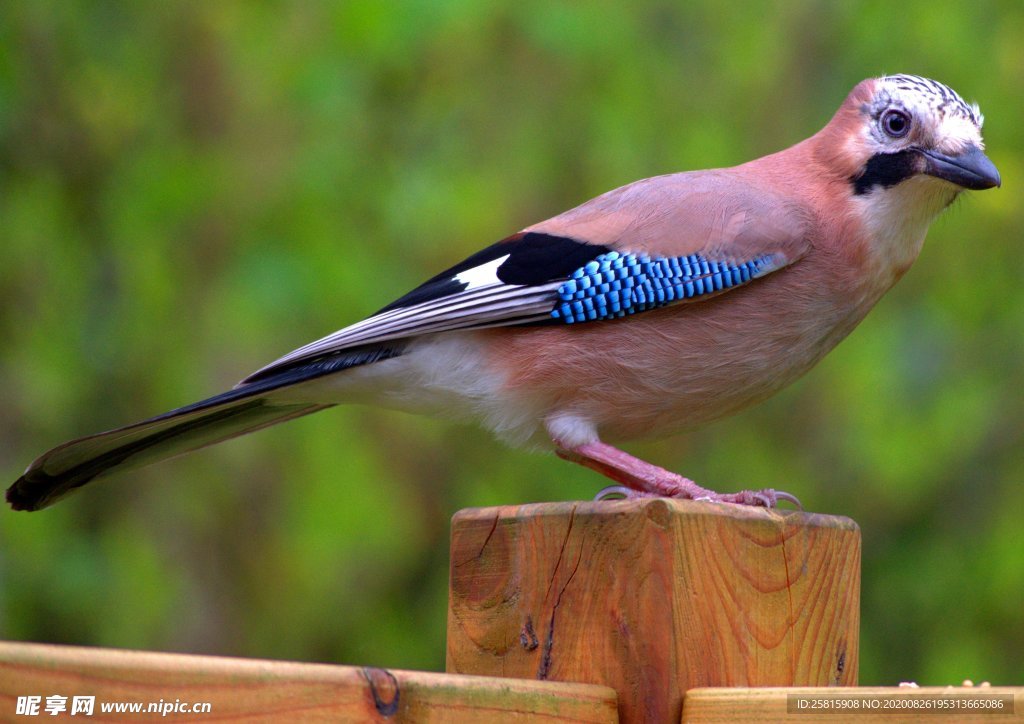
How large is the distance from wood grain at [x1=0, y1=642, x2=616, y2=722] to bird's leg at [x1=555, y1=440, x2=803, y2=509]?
1.17m

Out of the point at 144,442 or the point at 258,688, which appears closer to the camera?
the point at 258,688

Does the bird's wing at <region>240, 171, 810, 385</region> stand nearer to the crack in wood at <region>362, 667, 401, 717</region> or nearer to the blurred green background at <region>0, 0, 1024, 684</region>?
the crack in wood at <region>362, 667, 401, 717</region>

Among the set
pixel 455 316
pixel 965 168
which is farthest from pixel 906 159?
pixel 455 316

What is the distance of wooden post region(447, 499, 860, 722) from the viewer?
2.09 m

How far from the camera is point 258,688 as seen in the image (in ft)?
5.09

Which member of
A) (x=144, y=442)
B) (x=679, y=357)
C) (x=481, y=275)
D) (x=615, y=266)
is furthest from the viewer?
(x=481, y=275)

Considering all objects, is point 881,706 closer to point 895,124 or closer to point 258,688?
point 258,688

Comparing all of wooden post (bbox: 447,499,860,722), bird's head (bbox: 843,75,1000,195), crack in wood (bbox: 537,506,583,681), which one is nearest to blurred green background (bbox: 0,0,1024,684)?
bird's head (bbox: 843,75,1000,195)

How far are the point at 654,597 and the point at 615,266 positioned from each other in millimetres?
1422

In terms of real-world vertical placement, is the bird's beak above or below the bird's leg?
above

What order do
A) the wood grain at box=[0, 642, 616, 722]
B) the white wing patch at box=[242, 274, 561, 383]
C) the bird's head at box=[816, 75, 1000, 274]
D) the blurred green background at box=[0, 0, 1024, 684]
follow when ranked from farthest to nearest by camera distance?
1. the blurred green background at box=[0, 0, 1024, 684]
2. the bird's head at box=[816, 75, 1000, 274]
3. the white wing patch at box=[242, 274, 561, 383]
4. the wood grain at box=[0, 642, 616, 722]

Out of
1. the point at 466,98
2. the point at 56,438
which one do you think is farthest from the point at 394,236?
the point at 56,438

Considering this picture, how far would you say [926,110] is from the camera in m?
3.54

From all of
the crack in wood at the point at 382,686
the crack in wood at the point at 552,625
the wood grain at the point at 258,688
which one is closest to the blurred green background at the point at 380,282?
the crack in wood at the point at 552,625
